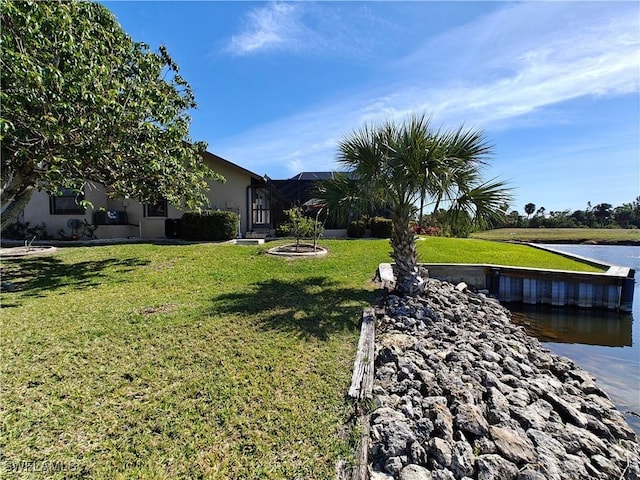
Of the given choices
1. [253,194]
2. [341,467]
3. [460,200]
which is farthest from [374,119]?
[253,194]

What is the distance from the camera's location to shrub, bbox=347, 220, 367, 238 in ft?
55.5

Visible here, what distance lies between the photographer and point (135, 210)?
51.5 ft

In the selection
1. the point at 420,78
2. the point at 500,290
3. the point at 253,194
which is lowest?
the point at 500,290

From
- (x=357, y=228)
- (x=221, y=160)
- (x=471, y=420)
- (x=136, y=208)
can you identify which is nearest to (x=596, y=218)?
(x=357, y=228)

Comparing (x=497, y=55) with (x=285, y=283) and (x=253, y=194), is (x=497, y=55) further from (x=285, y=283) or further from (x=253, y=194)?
(x=253, y=194)

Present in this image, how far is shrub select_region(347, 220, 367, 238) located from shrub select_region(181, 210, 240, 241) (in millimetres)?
6413

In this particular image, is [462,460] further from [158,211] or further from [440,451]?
[158,211]

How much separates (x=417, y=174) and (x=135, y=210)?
14.5 metres

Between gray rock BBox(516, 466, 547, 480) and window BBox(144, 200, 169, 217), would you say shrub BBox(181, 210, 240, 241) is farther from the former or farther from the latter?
gray rock BBox(516, 466, 547, 480)

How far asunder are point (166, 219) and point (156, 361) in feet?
42.6

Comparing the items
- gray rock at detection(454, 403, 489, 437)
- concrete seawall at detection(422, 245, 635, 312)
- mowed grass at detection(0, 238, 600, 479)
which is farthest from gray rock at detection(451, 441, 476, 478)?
concrete seawall at detection(422, 245, 635, 312)

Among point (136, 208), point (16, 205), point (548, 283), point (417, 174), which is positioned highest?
point (417, 174)

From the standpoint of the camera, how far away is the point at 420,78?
366 inches

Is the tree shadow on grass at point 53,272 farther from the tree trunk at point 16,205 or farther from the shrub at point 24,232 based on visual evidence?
the shrub at point 24,232
